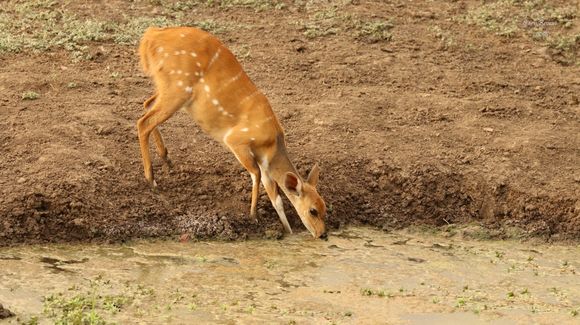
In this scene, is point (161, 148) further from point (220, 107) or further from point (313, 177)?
point (313, 177)

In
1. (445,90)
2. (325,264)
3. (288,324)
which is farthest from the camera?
(445,90)

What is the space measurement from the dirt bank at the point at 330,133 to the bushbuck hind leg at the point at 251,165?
0.52ft

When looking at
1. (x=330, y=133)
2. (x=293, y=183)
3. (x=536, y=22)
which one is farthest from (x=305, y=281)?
(x=536, y=22)

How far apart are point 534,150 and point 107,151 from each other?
11.7ft

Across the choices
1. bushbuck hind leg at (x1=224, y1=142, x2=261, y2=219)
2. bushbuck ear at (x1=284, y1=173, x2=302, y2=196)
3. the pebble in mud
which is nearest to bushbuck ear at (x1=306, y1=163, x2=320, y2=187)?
bushbuck ear at (x1=284, y1=173, x2=302, y2=196)

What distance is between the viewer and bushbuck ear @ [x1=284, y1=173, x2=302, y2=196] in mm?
9234

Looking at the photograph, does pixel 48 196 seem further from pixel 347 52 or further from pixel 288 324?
pixel 347 52

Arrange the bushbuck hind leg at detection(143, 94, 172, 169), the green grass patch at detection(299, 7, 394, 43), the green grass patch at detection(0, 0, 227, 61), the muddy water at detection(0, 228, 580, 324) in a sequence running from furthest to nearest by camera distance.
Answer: the green grass patch at detection(299, 7, 394, 43), the green grass patch at detection(0, 0, 227, 61), the bushbuck hind leg at detection(143, 94, 172, 169), the muddy water at detection(0, 228, 580, 324)

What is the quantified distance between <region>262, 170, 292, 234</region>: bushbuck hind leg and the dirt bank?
89 millimetres

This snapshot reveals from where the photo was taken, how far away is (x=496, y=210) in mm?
9633

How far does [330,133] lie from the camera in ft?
34.2

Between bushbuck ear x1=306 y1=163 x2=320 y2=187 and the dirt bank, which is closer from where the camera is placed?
the dirt bank

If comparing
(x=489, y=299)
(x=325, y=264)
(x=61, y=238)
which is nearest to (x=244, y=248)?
(x=325, y=264)

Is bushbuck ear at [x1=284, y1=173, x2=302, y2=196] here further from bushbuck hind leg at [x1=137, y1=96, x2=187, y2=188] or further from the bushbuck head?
bushbuck hind leg at [x1=137, y1=96, x2=187, y2=188]
